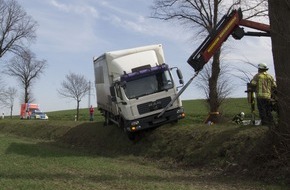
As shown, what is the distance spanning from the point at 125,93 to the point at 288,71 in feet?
26.2

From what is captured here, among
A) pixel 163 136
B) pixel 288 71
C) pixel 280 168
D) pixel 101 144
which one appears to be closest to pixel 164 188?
pixel 280 168

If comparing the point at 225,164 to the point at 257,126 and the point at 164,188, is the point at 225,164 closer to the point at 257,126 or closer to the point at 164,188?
the point at 257,126

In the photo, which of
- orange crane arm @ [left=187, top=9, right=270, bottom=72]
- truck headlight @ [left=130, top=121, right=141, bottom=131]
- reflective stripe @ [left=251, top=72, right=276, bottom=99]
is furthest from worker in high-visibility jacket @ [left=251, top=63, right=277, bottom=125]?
truck headlight @ [left=130, top=121, right=141, bottom=131]

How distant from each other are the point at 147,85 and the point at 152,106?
885 mm

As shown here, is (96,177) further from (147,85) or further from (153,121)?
(147,85)

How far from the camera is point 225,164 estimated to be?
12102 mm

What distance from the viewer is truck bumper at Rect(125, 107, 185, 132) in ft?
55.5

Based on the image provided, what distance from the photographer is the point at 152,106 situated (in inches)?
672

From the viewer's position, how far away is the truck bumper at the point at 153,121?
16922 millimetres

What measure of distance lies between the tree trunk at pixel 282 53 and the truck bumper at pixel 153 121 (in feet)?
23.3

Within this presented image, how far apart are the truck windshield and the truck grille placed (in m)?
0.42

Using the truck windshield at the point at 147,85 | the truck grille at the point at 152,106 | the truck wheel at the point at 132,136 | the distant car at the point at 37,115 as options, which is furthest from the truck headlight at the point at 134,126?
the distant car at the point at 37,115

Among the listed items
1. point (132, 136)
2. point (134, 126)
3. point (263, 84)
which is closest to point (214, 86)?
point (132, 136)

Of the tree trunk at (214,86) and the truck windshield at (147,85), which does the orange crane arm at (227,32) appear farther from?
the tree trunk at (214,86)
